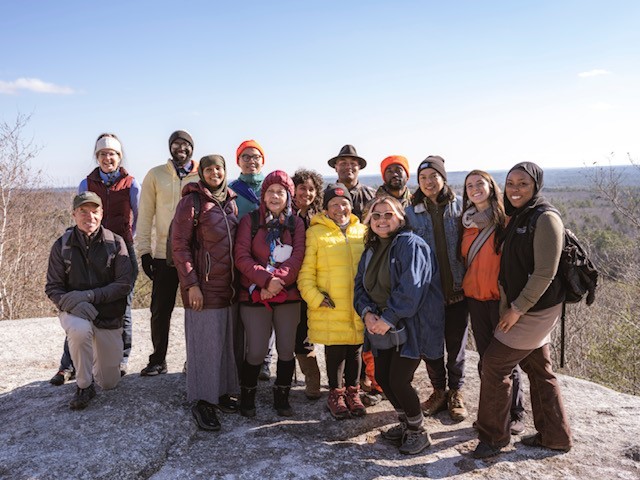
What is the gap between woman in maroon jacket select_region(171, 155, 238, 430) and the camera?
3.96 metres

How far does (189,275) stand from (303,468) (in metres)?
1.80

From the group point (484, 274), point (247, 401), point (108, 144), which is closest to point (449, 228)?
point (484, 274)

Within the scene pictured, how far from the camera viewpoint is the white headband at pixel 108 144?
4616 mm

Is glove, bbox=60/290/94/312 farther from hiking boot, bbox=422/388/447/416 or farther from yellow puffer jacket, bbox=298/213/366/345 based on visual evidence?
hiking boot, bbox=422/388/447/416

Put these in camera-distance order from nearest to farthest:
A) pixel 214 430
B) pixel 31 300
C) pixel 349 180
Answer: pixel 214 430, pixel 349 180, pixel 31 300

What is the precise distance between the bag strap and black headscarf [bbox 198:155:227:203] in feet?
7.26

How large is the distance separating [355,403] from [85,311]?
263 cm

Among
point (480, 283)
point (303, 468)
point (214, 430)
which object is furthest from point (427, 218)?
point (214, 430)

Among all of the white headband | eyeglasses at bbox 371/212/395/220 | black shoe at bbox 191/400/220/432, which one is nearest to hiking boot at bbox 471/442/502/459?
eyeglasses at bbox 371/212/395/220

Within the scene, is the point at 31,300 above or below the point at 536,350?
below

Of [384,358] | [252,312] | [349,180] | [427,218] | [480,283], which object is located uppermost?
[349,180]

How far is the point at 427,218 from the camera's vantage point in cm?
419

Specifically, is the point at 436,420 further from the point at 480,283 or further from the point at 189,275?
the point at 189,275

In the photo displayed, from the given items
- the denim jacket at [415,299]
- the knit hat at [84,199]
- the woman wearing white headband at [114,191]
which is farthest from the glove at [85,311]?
the denim jacket at [415,299]
